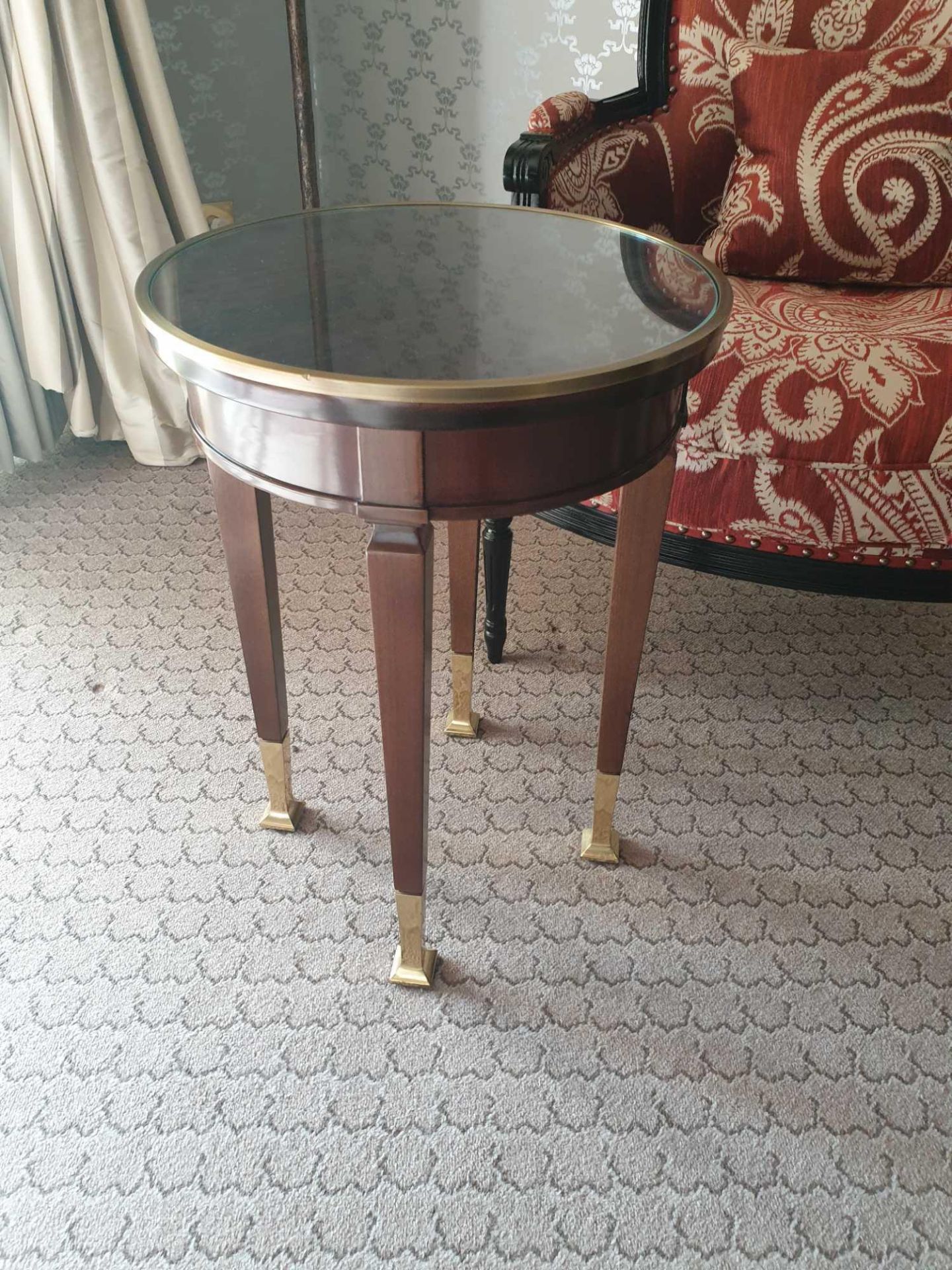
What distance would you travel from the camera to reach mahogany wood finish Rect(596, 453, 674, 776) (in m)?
1.14

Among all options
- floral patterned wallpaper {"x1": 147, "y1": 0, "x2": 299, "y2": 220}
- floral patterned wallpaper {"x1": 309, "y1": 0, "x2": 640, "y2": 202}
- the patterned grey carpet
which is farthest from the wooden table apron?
floral patterned wallpaper {"x1": 147, "y1": 0, "x2": 299, "y2": 220}

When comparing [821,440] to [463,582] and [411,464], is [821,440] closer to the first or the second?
[463,582]

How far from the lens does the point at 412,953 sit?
3.85 ft

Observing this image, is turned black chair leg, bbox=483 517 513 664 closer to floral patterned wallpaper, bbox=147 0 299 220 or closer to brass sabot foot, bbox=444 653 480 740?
brass sabot foot, bbox=444 653 480 740

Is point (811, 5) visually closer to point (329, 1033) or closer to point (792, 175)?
point (792, 175)

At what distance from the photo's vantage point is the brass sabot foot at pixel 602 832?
1.32m

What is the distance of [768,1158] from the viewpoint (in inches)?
40.2

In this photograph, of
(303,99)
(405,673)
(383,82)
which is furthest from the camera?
(383,82)

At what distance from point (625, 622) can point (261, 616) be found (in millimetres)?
428

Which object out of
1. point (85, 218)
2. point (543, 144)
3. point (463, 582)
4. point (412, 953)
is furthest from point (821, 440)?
point (85, 218)

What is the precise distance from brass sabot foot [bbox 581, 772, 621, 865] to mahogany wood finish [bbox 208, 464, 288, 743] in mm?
414

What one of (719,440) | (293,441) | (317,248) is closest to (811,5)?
(719,440)

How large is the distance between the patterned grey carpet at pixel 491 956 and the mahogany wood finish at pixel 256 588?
0.21m

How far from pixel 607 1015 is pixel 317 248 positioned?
93cm
